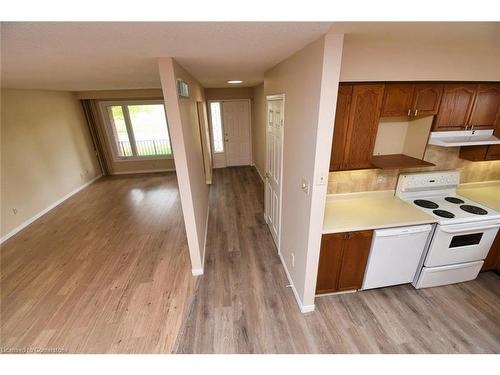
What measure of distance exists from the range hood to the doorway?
5124mm

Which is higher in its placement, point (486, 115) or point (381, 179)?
point (486, 115)

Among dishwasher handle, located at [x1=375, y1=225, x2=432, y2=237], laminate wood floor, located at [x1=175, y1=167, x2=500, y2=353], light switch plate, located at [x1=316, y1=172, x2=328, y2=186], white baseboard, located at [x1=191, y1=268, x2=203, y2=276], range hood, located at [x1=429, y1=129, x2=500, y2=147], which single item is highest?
range hood, located at [x1=429, y1=129, x2=500, y2=147]

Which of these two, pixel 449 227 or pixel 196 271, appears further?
pixel 196 271

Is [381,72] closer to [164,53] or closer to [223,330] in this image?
[164,53]

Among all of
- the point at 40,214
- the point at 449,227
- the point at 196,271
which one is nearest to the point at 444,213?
the point at 449,227

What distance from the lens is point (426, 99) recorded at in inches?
76.6

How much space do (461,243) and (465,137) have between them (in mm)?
1070

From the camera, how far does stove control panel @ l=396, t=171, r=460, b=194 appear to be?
2406 millimetres

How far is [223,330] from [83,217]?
3.74 meters

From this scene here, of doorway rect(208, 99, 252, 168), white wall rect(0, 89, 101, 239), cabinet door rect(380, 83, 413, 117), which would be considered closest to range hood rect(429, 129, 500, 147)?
cabinet door rect(380, 83, 413, 117)

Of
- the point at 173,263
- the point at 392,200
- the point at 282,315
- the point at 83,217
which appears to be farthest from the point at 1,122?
the point at 392,200

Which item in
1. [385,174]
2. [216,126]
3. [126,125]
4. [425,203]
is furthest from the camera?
[216,126]

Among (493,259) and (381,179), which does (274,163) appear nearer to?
(381,179)

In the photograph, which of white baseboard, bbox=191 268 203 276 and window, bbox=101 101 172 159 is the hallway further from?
window, bbox=101 101 172 159
